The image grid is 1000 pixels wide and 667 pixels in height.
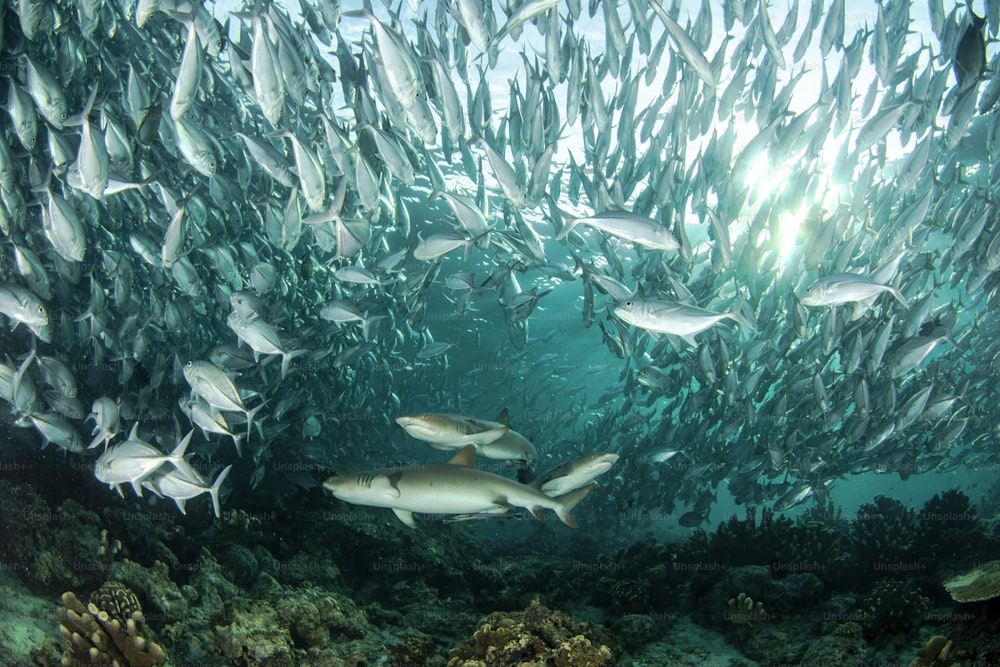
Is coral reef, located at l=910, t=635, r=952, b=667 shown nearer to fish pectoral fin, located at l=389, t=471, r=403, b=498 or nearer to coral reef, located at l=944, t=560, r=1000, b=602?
coral reef, located at l=944, t=560, r=1000, b=602

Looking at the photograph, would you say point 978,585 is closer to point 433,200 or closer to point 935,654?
point 935,654

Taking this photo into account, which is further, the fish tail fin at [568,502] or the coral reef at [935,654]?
the fish tail fin at [568,502]

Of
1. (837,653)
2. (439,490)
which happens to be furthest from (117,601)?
(837,653)

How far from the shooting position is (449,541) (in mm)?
10023

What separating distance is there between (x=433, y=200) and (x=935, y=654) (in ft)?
21.2

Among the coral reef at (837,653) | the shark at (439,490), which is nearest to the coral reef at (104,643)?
the shark at (439,490)

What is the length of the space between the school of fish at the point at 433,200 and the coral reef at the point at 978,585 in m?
2.62

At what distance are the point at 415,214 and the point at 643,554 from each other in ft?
49.5

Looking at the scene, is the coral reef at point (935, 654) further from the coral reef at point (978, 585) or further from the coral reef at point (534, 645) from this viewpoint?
the coral reef at point (534, 645)

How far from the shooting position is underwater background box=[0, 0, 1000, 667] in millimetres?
4441

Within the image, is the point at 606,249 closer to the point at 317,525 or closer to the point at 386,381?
the point at 317,525

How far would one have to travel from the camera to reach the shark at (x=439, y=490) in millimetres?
3391

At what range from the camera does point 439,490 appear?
133 inches

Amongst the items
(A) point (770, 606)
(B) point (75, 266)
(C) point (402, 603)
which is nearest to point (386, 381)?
(C) point (402, 603)
